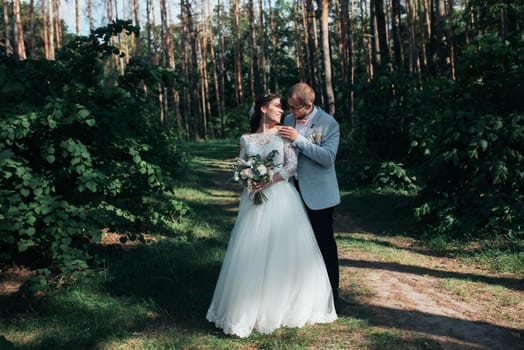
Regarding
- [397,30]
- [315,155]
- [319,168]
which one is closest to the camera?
[315,155]

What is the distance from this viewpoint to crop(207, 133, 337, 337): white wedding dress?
13.6 ft

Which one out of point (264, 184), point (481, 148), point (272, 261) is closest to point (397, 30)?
point (481, 148)

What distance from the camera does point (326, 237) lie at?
466 centimetres

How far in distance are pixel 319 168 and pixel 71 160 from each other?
2532mm

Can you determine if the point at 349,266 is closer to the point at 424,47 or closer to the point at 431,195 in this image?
the point at 431,195

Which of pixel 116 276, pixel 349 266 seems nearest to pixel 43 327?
pixel 116 276

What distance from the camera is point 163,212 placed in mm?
6426

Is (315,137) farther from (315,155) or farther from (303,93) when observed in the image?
(303,93)

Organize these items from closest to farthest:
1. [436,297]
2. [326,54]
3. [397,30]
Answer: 1. [436,297]
2. [326,54]
3. [397,30]

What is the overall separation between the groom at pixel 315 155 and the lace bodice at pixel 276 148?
3.1 inches

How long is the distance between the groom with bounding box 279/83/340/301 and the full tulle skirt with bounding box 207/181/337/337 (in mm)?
185

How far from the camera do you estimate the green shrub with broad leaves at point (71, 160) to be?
4.82 meters

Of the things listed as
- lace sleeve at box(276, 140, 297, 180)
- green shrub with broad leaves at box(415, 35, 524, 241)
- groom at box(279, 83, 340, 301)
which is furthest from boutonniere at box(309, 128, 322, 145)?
green shrub with broad leaves at box(415, 35, 524, 241)

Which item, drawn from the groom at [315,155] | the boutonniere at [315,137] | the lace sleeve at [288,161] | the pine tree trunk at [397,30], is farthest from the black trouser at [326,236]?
the pine tree trunk at [397,30]
